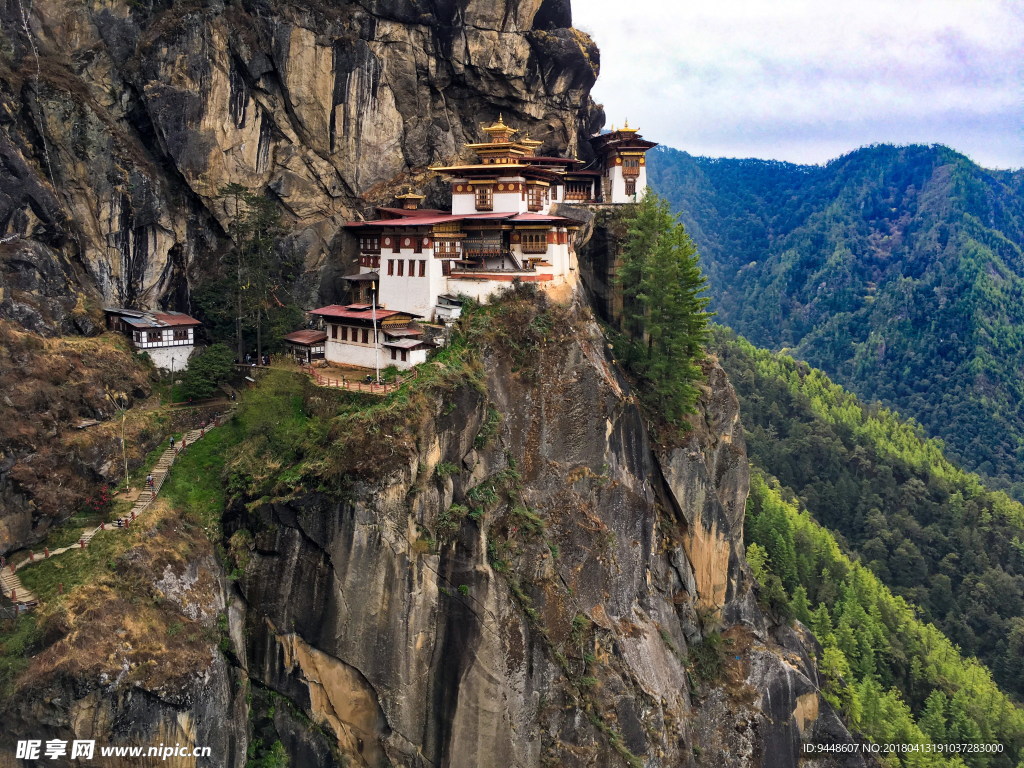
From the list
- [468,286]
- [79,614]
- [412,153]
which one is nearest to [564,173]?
[412,153]

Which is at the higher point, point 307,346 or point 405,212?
point 405,212

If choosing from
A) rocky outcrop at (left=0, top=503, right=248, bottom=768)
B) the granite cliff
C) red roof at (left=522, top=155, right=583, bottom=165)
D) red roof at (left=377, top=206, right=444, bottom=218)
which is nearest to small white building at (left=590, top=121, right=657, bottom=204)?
red roof at (left=522, top=155, right=583, bottom=165)

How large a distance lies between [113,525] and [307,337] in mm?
17619

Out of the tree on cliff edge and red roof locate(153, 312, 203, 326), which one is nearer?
red roof locate(153, 312, 203, 326)

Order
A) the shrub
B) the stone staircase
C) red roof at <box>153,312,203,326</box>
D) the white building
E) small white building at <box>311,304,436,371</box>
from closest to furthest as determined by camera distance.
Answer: the stone staircase → the shrub → small white building at <box>311,304,436,371</box> → red roof at <box>153,312,203,326</box> → the white building

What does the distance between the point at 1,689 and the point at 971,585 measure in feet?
346

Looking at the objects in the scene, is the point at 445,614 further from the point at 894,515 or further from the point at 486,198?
the point at 894,515

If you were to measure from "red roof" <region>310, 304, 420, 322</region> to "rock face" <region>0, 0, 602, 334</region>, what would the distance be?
6048 millimetres

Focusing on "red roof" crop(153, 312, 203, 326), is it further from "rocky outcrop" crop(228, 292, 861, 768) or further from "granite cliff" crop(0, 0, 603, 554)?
"rocky outcrop" crop(228, 292, 861, 768)

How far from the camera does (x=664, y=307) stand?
50.6 metres

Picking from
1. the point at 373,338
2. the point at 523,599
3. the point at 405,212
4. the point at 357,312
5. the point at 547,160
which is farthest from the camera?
the point at 547,160

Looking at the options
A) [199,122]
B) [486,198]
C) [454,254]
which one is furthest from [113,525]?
[486,198]

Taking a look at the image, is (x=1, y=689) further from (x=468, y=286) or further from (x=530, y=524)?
(x=468, y=286)

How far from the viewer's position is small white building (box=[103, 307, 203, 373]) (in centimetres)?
A: 4425
